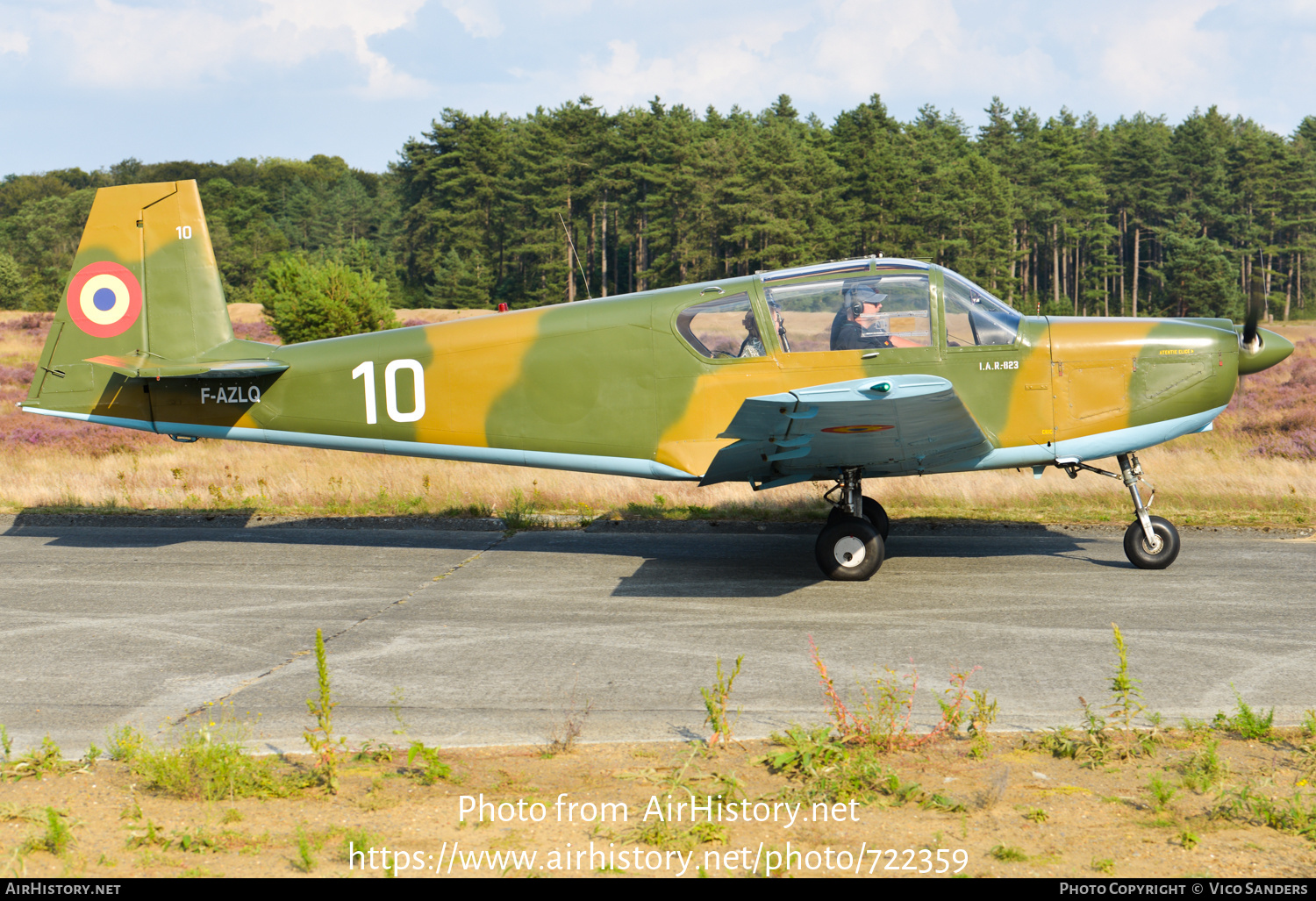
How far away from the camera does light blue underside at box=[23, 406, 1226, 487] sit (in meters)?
8.71

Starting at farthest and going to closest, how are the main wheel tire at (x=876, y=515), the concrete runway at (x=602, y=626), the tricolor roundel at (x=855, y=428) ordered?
the main wheel tire at (x=876, y=515) < the tricolor roundel at (x=855, y=428) < the concrete runway at (x=602, y=626)

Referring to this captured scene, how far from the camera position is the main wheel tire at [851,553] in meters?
8.62

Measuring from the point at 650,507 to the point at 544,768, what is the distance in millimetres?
7582

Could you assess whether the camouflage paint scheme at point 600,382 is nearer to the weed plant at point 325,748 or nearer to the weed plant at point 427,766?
the weed plant at point 427,766

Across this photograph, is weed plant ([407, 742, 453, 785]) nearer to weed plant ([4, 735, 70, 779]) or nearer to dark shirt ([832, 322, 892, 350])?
weed plant ([4, 735, 70, 779])

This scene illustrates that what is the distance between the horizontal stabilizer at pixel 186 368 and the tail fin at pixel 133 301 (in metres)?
0.04

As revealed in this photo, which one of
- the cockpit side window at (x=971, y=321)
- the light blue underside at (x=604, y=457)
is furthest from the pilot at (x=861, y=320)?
the light blue underside at (x=604, y=457)

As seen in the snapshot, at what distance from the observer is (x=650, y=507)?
12203 mm

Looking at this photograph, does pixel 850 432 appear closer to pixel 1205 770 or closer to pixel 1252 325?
pixel 1252 325

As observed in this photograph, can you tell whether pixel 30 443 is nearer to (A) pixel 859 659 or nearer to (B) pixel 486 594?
(B) pixel 486 594

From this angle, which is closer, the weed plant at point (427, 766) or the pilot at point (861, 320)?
the weed plant at point (427, 766)

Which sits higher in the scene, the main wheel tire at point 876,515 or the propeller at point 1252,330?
the propeller at point 1252,330

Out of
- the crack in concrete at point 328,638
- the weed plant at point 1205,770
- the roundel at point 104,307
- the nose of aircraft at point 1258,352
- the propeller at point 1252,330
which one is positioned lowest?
the weed plant at point 1205,770

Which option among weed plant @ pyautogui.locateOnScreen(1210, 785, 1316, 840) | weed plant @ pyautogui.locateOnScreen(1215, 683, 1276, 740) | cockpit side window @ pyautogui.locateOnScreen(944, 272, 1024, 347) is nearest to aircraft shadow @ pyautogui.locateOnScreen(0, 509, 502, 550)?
cockpit side window @ pyautogui.locateOnScreen(944, 272, 1024, 347)
